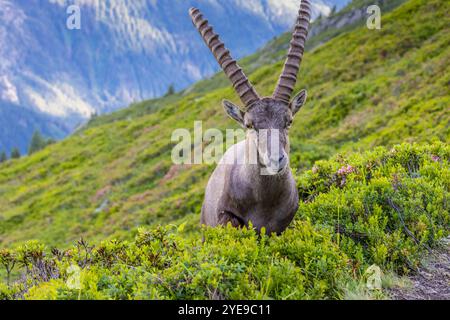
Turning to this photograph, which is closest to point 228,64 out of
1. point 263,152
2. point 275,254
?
point 263,152

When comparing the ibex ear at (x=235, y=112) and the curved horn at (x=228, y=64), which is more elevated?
the curved horn at (x=228, y=64)

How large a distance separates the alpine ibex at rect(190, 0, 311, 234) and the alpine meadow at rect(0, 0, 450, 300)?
480mm

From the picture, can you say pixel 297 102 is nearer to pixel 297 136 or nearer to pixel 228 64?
pixel 228 64

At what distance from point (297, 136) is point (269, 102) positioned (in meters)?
27.0

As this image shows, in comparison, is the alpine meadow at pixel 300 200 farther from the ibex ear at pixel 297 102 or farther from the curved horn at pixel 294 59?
the curved horn at pixel 294 59

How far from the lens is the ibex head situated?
7.30 metres

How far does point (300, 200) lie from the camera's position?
10828 mm

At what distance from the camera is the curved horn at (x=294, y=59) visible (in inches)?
320

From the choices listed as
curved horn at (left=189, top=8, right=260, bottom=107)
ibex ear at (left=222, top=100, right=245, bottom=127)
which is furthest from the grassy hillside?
curved horn at (left=189, top=8, right=260, bottom=107)

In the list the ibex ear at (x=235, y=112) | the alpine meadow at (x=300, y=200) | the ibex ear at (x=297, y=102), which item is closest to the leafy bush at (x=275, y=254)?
the alpine meadow at (x=300, y=200)

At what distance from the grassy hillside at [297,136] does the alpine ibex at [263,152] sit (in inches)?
441

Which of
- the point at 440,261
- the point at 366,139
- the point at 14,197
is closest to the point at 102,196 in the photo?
the point at 14,197
